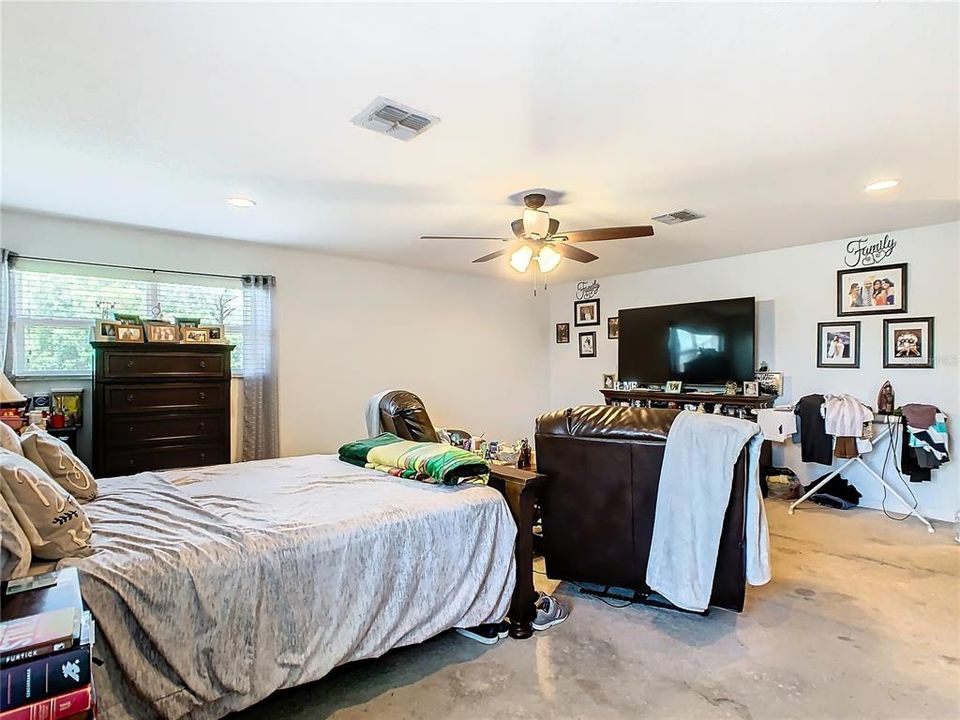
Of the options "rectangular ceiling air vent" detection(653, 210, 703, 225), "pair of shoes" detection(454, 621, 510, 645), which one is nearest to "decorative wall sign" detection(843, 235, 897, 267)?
"rectangular ceiling air vent" detection(653, 210, 703, 225)

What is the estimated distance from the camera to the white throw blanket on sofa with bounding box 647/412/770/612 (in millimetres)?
2414

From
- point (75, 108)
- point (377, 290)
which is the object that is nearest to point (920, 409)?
point (377, 290)

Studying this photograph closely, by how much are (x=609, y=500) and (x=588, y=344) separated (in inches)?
177

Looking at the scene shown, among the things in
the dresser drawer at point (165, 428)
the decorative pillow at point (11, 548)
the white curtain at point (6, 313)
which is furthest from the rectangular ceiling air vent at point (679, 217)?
the white curtain at point (6, 313)

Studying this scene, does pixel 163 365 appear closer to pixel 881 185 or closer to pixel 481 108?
pixel 481 108

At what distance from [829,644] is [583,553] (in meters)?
1.11

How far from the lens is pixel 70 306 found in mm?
4152

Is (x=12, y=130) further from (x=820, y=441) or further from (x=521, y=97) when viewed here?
(x=820, y=441)

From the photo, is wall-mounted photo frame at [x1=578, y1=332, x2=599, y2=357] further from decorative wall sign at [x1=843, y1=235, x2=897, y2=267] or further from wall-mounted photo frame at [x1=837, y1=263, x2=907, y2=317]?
decorative wall sign at [x1=843, y1=235, x2=897, y2=267]

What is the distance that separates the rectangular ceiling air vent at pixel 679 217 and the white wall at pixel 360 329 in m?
2.86

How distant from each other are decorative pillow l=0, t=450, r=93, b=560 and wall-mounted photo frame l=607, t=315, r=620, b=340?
5.80 m

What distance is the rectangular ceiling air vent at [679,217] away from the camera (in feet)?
13.1

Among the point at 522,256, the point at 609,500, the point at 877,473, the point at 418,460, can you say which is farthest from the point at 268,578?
the point at 877,473

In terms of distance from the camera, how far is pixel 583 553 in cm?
280
